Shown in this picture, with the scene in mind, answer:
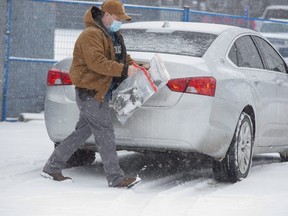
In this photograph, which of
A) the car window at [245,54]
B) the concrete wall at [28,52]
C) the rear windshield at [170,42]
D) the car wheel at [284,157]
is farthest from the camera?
the concrete wall at [28,52]

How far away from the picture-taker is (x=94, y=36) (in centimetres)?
644

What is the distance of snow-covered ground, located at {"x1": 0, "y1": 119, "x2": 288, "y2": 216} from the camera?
5699 mm

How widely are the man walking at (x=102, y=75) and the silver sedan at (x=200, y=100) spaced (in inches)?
10.7

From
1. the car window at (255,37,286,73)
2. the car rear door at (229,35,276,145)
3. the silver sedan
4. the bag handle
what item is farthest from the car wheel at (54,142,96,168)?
the car window at (255,37,286,73)

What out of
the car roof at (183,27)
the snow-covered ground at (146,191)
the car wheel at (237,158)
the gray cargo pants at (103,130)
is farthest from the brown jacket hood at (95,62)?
the car wheel at (237,158)

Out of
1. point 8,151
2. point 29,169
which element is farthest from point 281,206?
point 8,151

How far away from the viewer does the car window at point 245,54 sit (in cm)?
751

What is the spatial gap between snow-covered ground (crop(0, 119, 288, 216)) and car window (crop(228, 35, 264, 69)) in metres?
1.09

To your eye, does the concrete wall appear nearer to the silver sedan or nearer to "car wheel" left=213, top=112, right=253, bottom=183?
the silver sedan

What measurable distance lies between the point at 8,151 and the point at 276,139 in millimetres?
2954

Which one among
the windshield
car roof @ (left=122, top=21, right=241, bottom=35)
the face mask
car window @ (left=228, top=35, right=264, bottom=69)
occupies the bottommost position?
the windshield

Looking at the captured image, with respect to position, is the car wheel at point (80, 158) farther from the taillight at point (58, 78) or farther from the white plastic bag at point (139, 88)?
the white plastic bag at point (139, 88)

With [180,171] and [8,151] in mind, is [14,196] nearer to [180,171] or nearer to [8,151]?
[180,171]

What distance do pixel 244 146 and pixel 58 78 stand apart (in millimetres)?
1822
